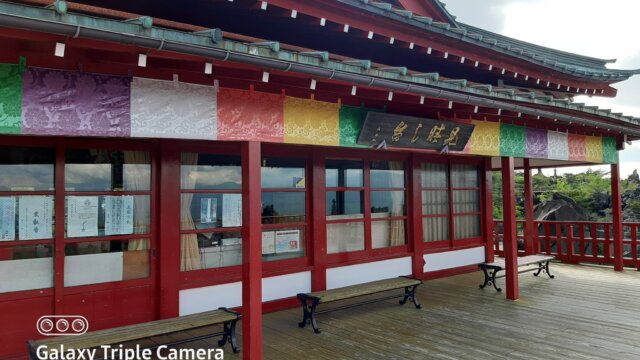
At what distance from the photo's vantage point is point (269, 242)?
591cm

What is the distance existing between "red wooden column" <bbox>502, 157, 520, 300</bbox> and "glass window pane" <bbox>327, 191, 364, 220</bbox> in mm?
2283

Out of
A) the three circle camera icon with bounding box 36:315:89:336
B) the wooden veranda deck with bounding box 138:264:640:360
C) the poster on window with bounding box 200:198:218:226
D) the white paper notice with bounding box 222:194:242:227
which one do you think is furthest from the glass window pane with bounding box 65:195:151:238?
the wooden veranda deck with bounding box 138:264:640:360

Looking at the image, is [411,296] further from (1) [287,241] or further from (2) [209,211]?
(2) [209,211]

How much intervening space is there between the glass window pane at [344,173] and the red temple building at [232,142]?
0.09 feet

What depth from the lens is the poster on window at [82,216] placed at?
4418mm

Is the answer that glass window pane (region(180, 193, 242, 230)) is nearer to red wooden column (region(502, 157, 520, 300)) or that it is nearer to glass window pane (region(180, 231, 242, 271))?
glass window pane (region(180, 231, 242, 271))

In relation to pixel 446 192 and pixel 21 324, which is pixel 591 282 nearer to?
pixel 446 192

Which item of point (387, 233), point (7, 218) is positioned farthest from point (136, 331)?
point (387, 233)

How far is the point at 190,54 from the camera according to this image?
3061 millimetres

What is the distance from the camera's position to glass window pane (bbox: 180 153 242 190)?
5.20m

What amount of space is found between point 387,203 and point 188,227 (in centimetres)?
360

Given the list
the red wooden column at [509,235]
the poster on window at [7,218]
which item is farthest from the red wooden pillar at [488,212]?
the poster on window at [7,218]

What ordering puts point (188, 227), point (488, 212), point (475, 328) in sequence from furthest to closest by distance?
point (488, 212) → point (188, 227) → point (475, 328)

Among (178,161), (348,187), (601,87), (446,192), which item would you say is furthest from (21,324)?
(601,87)
